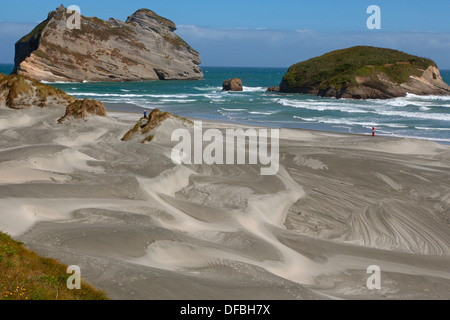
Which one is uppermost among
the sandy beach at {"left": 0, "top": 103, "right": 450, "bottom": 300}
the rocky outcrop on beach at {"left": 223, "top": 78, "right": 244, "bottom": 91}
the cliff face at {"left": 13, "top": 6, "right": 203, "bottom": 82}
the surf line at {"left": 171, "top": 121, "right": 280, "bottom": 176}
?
the cliff face at {"left": 13, "top": 6, "right": 203, "bottom": 82}

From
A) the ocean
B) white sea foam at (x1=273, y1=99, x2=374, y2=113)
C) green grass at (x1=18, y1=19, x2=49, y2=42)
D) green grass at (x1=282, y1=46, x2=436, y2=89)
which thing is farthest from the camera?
green grass at (x1=18, y1=19, x2=49, y2=42)

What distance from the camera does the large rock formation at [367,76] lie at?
71.6 m

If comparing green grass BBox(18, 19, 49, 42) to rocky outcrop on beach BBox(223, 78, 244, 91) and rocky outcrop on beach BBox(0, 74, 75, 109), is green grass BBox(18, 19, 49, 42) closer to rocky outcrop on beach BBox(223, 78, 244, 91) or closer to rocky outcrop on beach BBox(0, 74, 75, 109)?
rocky outcrop on beach BBox(223, 78, 244, 91)

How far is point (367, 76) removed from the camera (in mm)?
Result: 73875

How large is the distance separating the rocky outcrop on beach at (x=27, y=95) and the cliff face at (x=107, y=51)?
68.4m

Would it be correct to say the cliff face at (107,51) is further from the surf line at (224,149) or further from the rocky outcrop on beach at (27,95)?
the surf line at (224,149)

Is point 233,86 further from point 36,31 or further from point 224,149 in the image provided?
point 36,31

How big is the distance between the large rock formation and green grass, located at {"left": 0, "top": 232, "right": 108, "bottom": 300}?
216 feet

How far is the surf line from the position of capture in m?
25.4

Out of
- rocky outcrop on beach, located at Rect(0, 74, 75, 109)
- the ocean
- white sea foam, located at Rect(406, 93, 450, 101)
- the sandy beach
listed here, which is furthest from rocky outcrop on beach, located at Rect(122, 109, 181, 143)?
white sea foam, located at Rect(406, 93, 450, 101)

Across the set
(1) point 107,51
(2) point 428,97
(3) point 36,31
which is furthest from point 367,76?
(3) point 36,31

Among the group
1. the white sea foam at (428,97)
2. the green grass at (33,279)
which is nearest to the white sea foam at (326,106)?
the white sea foam at (428,97)
